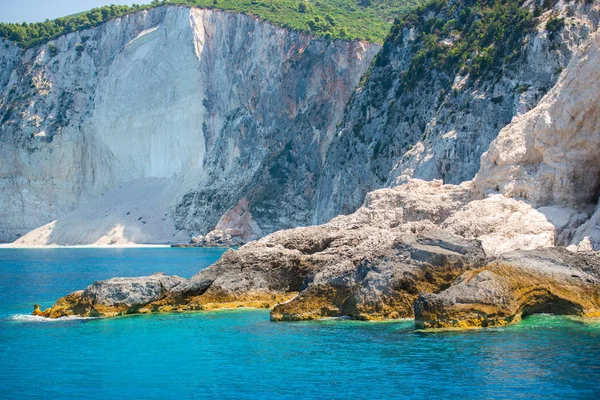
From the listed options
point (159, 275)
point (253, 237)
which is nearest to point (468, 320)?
point (159, 275)

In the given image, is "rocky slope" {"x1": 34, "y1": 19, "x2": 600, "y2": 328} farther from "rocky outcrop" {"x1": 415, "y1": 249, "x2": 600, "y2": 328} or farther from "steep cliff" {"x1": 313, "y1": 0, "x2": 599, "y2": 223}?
"steep cliff" {"x1": 313, "y1": 0, "x2": 599, "y2": 223}

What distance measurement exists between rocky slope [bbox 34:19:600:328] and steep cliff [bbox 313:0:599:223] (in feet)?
42.4

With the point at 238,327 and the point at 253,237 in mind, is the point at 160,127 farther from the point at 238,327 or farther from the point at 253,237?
the point at 238,327

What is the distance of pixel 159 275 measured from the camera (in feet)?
87.7

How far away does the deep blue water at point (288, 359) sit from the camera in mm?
14727

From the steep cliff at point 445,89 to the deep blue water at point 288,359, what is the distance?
75.1 feet

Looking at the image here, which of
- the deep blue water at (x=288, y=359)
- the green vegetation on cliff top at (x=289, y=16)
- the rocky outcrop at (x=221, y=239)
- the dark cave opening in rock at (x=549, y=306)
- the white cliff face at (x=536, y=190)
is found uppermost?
the green vegetation on cliff top at (x=289, y=16)

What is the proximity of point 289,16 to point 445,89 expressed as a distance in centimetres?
4179

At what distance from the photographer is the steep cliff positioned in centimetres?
4134

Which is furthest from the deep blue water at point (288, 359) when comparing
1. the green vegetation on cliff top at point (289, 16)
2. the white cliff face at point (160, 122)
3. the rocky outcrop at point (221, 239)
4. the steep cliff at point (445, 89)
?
the green vegetation on cliff top at point (289, 16)

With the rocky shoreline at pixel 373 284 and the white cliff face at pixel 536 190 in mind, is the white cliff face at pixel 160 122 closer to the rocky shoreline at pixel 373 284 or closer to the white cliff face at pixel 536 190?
the white cliff face at pixel 536 190

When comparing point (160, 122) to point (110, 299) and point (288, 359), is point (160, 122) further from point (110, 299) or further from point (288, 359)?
point (288, 359)

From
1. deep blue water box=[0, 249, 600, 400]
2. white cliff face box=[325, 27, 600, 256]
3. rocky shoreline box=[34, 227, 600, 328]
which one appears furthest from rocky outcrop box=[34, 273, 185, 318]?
white cliff face box=[325, 27, 600, 256]

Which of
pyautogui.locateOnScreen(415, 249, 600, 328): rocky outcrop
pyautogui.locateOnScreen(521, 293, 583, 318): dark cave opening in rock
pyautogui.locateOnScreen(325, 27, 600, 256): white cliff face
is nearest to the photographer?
pyautogui.locateOnScreen(415, 249, 600, 328): rocky outcrop
